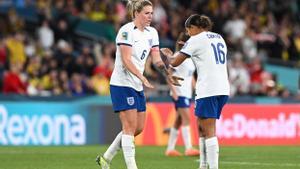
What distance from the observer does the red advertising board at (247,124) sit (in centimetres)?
2369

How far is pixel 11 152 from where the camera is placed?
1862 cm

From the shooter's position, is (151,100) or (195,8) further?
(195,8)

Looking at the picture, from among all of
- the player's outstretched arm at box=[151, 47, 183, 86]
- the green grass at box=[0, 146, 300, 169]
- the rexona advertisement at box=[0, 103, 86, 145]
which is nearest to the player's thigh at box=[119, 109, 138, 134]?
the player's outstretched arm at box=[151, 47, 183, 86]

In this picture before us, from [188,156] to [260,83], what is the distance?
1051cm

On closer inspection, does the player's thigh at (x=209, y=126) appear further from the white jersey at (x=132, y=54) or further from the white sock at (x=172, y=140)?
the white sock at (x=172, y=140)

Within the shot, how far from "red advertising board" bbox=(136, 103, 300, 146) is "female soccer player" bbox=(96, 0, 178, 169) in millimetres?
10647

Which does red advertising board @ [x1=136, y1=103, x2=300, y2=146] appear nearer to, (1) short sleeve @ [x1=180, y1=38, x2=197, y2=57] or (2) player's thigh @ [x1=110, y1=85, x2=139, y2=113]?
(2) player's thigh @ [x1=110, y1=85, x2=139, y2=113]

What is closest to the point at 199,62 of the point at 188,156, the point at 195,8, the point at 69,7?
the point at 188,156

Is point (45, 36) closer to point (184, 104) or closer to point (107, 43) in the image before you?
point (107, 43)

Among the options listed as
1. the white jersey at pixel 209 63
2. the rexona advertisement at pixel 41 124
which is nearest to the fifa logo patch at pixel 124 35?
the white jersey at pixel 209 63

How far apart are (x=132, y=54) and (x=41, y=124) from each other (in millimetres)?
10241

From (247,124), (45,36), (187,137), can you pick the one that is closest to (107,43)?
(45,36)

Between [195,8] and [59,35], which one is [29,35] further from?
[195,8]

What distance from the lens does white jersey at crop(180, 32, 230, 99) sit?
41.1 feet
